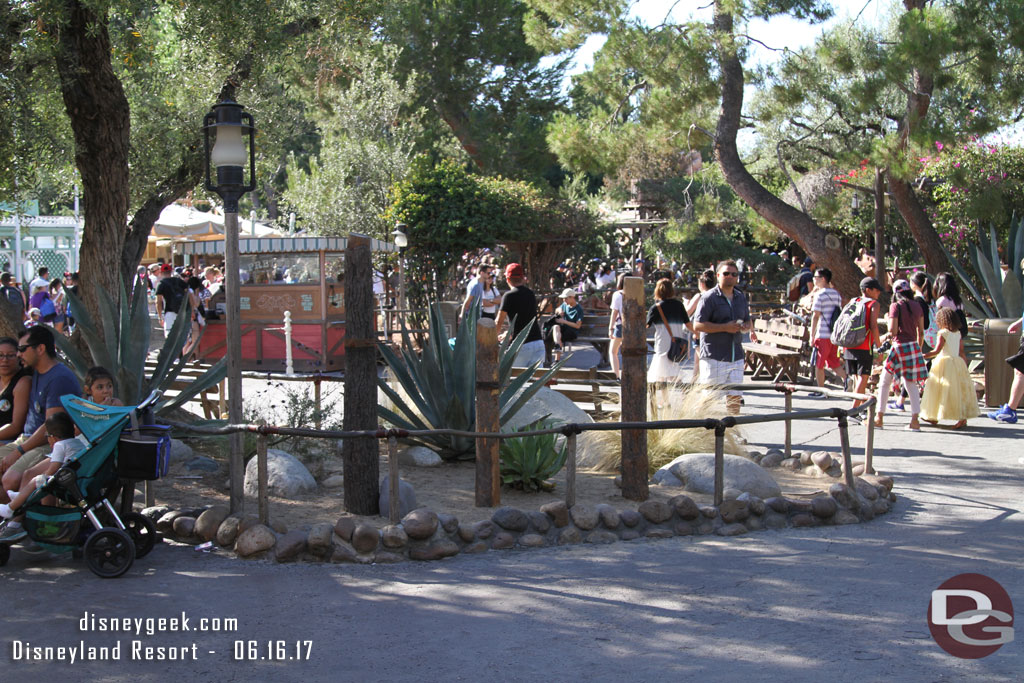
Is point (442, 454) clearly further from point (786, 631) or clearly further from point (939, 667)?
point (939, 667)

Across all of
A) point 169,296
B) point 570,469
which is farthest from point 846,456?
point 169,296

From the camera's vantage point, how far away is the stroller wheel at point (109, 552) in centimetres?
544

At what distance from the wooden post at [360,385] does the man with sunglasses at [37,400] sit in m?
A: 1.70

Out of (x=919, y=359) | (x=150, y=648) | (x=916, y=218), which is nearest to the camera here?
(x=150, y=648)

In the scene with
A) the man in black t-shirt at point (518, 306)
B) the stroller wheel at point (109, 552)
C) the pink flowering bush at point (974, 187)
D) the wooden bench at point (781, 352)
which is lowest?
the stroller wheel at point (109, 552)

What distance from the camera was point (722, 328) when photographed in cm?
931

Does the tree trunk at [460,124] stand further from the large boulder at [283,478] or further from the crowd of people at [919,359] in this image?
the large boulder at [283,478]

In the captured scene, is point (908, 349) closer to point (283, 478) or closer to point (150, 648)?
point (283, 478)

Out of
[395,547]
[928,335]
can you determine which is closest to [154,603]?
[395,547]

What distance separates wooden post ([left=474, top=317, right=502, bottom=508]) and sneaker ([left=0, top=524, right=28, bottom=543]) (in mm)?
2693

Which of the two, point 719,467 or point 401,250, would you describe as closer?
point 719,467

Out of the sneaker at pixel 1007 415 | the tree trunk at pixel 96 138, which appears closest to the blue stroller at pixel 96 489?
the tree trunk at pixel 96 138

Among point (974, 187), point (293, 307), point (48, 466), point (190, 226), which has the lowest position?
point (48, 466)

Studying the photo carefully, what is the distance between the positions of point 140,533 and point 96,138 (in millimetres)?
4310
